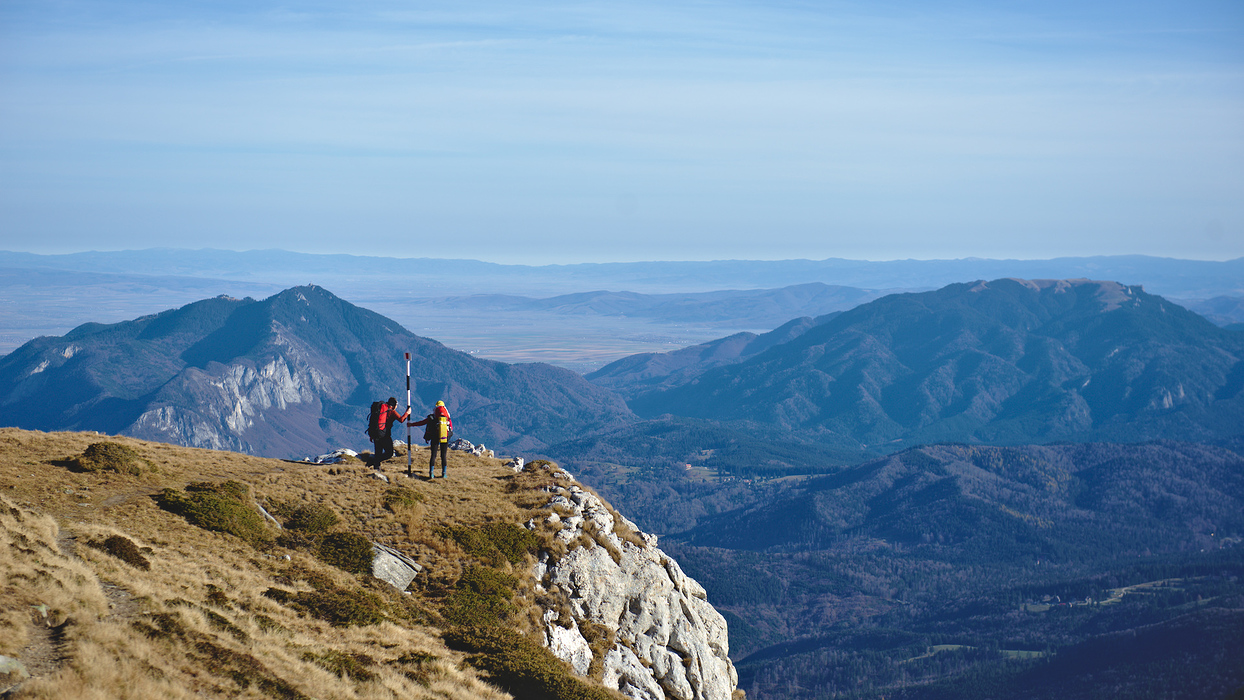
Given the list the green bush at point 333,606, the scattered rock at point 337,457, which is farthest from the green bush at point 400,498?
the green bush at point 333,606

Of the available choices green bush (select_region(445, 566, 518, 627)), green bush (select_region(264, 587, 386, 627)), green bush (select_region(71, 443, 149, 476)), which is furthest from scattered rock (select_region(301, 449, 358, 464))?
green bush (select_region(264, 587, 386, 627))

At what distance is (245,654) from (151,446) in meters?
33.5

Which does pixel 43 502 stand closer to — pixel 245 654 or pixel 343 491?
pixel 343 491

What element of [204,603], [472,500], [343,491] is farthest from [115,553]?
[472,500]

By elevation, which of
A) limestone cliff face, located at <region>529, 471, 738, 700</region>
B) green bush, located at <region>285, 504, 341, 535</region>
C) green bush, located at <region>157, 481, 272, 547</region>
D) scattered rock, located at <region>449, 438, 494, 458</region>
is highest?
green bush, located at <region>157, 481, 272, 547</region>

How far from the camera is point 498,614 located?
1555 inches

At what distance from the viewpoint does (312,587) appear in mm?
36125

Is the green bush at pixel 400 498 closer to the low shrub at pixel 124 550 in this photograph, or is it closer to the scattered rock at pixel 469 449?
the low shrub at pixel 124 550

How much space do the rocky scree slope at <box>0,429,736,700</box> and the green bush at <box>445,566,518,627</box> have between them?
0.32 ft

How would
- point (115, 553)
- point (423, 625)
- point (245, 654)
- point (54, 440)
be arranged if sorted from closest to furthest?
1. point (245, 654)
2. point (115, 553)
3. point (423, 625)
4. point (54, 440)

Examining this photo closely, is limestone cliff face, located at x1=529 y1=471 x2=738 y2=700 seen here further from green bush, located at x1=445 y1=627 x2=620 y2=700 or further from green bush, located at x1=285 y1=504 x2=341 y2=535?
green bush, located at x1=285 y1=504 x2=341 y2=535

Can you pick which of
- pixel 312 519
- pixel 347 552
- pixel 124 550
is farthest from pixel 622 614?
pixel 124 550

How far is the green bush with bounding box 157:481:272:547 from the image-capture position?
39812 mm

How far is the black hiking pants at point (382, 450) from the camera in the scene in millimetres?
51031
